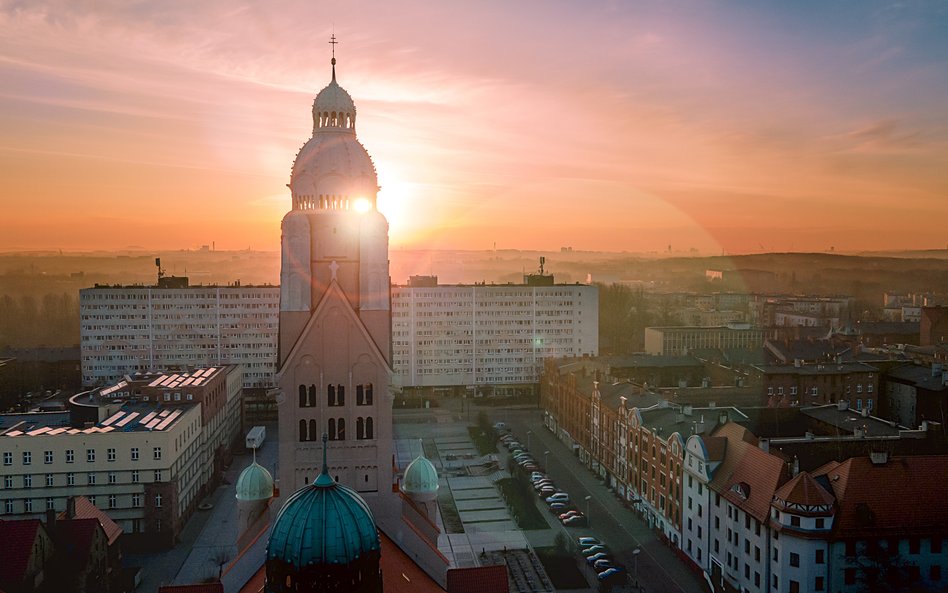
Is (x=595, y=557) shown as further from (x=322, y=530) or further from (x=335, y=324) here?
(x=322, y=530)

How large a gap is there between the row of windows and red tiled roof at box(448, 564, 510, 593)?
39.1 metres

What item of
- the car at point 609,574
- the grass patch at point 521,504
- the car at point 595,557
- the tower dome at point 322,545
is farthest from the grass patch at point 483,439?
the tower dome at point 322,545

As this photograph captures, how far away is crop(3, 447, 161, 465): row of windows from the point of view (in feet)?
201

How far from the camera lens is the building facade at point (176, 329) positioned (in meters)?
122

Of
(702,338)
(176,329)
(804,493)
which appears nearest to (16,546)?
(804,493)

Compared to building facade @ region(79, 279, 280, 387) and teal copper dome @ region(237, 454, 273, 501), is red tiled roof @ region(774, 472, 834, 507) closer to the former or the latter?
teal copper dome @ region(237, 454, 273, 501)

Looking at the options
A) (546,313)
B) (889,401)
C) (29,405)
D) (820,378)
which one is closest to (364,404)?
(820,378)

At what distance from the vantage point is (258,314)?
127312mm

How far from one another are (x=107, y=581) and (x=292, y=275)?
31.9 m

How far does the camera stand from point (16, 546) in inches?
1786

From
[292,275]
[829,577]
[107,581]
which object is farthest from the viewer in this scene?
[107,581]

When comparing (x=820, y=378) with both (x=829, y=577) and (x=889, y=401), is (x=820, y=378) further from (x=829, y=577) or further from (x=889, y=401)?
(x=829, y=577)

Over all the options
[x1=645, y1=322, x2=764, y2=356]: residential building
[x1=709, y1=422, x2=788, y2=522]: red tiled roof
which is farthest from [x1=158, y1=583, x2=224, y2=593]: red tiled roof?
[x1=645, y1=322, x2=764, y2=356]: residential building

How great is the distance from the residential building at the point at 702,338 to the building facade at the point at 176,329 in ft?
254
